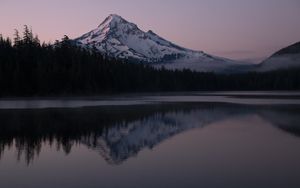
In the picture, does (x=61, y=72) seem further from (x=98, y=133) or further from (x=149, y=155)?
(x=149, y=155)

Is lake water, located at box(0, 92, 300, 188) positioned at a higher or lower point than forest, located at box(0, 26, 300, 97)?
lower

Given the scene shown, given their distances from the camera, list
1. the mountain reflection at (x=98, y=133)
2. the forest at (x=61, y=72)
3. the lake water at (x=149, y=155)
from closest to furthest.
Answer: the lake water at (x=149, y=155) < the mountain reflection at (x=98, y=133) < the forest at (x=61, y=72)

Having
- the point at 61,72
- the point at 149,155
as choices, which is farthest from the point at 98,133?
the point at 61,72

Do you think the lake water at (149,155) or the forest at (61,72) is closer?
the lake water at (149,155)

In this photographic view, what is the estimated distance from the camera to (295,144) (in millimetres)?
22484

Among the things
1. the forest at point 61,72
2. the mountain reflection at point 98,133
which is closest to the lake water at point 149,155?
the mountain reflection at point 98,133

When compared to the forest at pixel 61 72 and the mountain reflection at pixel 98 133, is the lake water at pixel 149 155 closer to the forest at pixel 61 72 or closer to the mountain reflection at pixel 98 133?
the mountain reflection at pixel 98 133

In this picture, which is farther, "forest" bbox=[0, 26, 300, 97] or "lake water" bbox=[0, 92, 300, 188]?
"forest" bbox=[0, 26, 300, 97]

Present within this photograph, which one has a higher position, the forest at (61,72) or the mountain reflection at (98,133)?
the forest at (61,72)

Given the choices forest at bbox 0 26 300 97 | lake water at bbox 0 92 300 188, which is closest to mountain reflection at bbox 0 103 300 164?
lake water at bbox 0 92 300 188

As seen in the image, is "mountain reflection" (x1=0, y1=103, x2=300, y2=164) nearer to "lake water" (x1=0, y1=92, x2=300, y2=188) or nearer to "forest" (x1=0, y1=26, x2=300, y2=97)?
"lake water" (x1=0, y1=92, x2=300, y2=188)

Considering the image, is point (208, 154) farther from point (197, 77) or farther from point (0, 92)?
point (197, 77)

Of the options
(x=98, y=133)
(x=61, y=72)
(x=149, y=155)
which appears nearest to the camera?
(x=149, y=155)

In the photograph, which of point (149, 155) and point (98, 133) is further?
point (98, 133)
